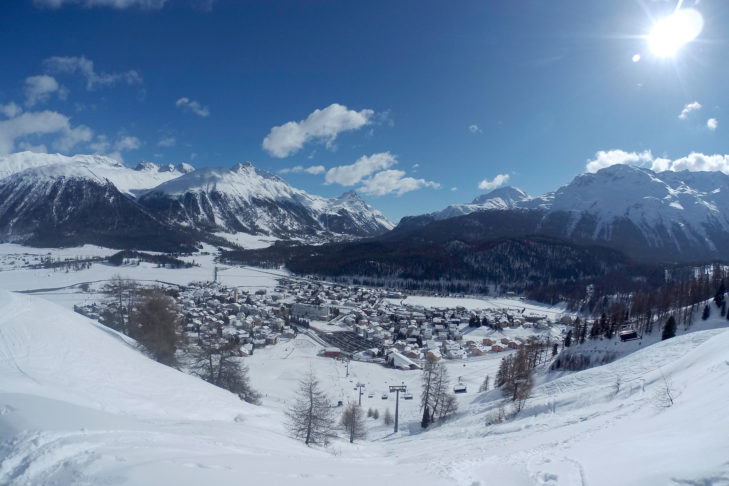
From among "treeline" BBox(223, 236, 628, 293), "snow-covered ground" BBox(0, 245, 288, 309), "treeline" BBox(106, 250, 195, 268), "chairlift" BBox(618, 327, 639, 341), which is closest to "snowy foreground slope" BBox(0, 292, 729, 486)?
"chairlift" BBox(618, 327, 639, 341)

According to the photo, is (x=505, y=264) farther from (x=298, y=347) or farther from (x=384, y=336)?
(x=298, y=347)

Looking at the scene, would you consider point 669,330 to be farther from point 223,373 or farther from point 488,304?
point 488,304

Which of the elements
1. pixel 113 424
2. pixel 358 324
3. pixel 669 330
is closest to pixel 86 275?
pixel 358 324

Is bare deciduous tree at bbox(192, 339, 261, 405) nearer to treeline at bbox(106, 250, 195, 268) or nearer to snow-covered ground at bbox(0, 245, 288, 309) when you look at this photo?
snow-covered ground at bbox(0, 245, 288, 309)

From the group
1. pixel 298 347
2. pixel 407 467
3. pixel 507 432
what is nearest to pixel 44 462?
pixel 407 467

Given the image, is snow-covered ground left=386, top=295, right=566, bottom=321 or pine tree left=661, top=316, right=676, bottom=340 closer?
pine tree left=661, top=316, right=676, bottom=340

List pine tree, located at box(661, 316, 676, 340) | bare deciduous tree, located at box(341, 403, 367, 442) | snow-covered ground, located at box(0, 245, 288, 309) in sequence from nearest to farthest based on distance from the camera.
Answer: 1. bare deciduous tree, located at box(341, 403, 367, 442)
2. pine tree, located at box(661, 316, 676, 340)
3. snow-covered ground, located at box(0, 245, 288, 309)
